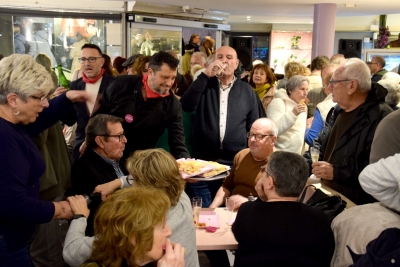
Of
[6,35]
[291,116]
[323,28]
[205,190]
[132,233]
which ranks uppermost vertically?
[323,28]

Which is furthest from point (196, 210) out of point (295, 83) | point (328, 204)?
point (295, 83)

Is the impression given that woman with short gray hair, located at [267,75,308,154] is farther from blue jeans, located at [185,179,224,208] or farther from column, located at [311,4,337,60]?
column, located at [311,4,337,60]

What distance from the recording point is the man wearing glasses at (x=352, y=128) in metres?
3.02

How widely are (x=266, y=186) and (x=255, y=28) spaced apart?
47.2 ft

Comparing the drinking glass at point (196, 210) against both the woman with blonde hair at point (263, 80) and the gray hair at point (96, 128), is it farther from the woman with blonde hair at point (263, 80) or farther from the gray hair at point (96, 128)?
the woman with blonde hair at point (263, 80)

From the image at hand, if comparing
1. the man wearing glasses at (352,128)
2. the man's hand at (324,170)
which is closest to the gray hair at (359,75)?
the man wearing glasses at (352,128)

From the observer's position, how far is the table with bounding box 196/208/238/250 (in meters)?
2.56

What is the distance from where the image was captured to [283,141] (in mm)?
4617

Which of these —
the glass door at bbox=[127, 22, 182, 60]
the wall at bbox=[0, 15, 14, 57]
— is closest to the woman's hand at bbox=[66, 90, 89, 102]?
the glass door at bbox=[127, 22, 182, 60]

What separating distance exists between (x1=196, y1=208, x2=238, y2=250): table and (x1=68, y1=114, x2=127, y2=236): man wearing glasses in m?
0.71

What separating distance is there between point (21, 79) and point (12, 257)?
0.80m

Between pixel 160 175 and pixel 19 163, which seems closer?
pixel 19 163

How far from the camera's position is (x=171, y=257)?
179cm

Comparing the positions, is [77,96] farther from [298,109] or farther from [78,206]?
[298,109]
